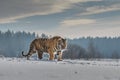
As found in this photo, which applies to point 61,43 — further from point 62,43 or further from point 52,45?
point 52,45

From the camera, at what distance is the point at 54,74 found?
13.9 m

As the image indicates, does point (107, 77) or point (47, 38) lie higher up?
point (47, 38)

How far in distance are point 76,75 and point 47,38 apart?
29.9 feet

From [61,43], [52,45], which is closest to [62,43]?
[61,43]

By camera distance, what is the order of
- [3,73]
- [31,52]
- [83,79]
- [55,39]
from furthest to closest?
[31,52], [55,39], [3,73], [83,79]

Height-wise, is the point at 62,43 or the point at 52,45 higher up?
the point at 62,43

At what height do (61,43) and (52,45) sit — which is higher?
(61,43)

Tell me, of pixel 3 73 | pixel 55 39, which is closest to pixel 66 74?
pixel 3 73

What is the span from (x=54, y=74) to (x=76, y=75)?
839 mm

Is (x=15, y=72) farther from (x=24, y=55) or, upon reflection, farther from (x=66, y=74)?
(x=24, y=55)

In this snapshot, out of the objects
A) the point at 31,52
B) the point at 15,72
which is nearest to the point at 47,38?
the point at 31,52

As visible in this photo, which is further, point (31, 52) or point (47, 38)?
point (31, 52)

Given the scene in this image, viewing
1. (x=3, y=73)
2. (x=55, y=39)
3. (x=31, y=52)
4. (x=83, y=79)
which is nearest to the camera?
(x=83, y=79)

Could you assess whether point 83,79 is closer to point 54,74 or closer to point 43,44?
point 54,74
